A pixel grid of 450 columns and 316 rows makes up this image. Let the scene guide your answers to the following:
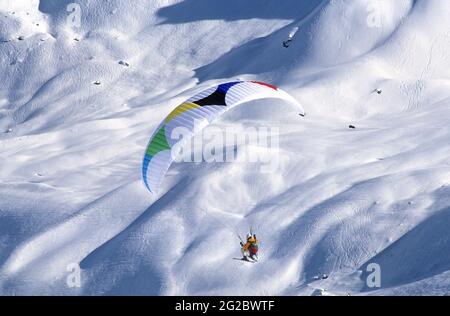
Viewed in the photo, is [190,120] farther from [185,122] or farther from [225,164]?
[225,164]

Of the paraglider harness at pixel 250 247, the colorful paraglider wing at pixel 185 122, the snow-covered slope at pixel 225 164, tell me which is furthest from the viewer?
the snow-covered slope at pixel 225 164

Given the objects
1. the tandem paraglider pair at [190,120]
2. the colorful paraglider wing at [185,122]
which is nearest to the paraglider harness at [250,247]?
the tandem paraglider pair at [190,120]

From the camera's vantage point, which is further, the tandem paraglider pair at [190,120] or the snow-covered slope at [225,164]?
the snow-covered slope at [225,164]

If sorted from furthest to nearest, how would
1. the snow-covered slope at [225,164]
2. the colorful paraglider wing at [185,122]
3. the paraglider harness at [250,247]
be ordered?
the snow-covered slope at [225,164], the paraglider harness at [250,247], the colorful paraglider wing at [185,122]

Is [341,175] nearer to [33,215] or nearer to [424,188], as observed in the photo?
[424,188]

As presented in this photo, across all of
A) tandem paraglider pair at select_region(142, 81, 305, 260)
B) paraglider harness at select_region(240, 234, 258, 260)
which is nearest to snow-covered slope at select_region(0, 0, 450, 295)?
paraglider harness at select_region(240, 234, 258, 260)

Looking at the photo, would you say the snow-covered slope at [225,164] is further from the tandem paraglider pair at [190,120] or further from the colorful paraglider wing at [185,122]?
the colorful paraglider wing at [185,122]
